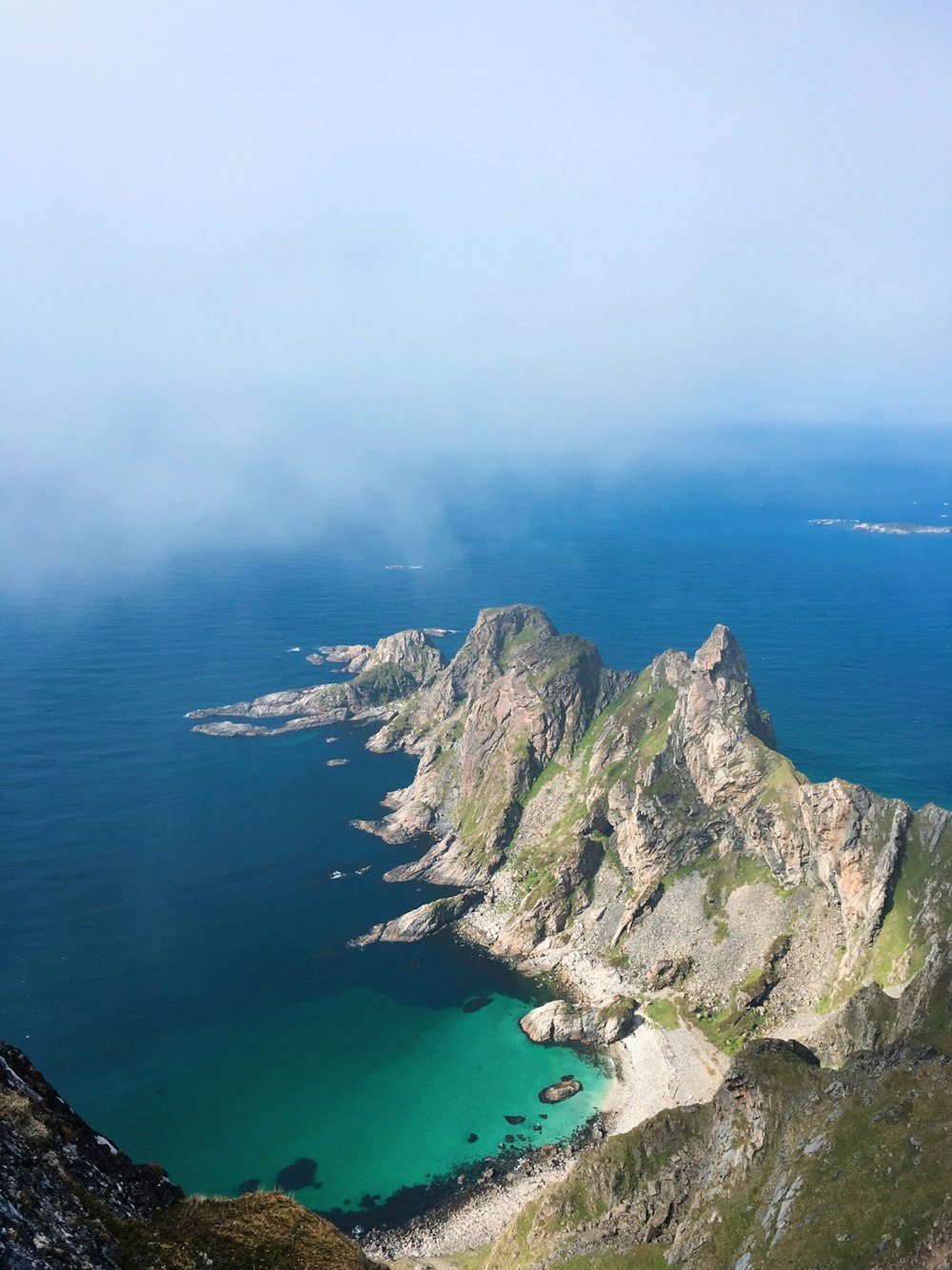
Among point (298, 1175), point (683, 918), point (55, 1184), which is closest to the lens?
point (55, 1184)

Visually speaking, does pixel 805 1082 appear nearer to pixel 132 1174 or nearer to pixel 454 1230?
pixel 454 1230

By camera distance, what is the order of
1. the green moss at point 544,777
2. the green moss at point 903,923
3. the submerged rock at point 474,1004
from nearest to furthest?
the green moss at point 903,923
the submerged rock at point 474,1004
the green moss at point 544,777

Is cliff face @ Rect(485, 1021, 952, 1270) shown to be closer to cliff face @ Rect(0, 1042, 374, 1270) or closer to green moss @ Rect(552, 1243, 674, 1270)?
green moss @ Rect(552, 1243, 674, 1270)

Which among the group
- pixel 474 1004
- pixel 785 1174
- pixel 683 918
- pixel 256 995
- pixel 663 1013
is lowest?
pixel 474 1004

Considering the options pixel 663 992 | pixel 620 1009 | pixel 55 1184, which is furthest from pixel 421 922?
pixel 55 1184

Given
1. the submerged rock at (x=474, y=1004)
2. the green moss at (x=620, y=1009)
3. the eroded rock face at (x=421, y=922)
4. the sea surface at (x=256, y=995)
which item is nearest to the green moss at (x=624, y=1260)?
the sea surface at (x=256, y=995)

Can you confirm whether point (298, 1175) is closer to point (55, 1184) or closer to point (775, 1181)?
point (775, 1181)

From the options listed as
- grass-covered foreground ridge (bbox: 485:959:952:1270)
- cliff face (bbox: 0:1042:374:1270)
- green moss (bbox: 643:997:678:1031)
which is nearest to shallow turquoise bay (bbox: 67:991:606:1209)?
green moss (bbox: 643:997:678:1031)

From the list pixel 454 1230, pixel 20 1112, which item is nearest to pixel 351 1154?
pixel 454 1230

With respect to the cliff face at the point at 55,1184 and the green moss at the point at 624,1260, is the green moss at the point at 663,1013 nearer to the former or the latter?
the green moss at the point at 624,1260
